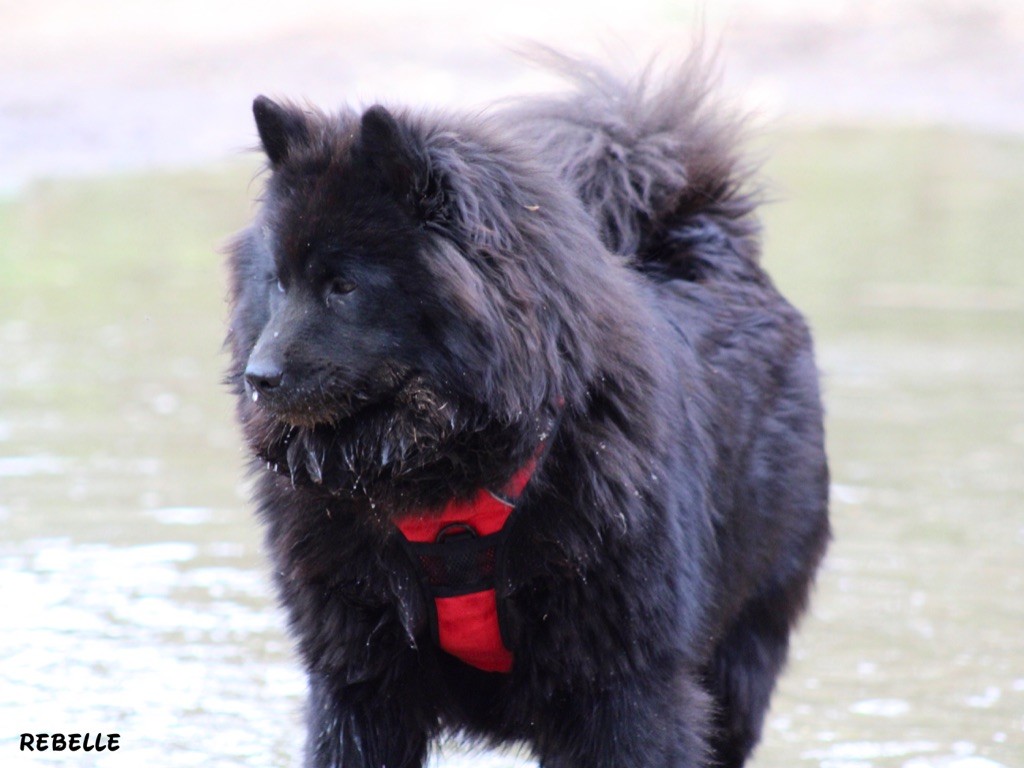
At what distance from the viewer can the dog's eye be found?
3.16m

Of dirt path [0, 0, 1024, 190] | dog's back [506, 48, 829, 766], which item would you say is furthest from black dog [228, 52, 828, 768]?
dirt path [0, 0, 1024, 190]

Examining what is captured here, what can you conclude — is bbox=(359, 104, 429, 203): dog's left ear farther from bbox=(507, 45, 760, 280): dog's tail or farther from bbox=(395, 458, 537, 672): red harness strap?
bbox=(507, 45, 760, 280): dog's tail

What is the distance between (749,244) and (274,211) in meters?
1.79

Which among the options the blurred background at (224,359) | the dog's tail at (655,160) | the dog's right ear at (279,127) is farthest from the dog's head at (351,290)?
the dog's tail at (655,160)

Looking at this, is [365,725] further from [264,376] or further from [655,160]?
[655,160]

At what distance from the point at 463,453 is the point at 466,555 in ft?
0.80

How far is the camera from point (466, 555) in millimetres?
3314

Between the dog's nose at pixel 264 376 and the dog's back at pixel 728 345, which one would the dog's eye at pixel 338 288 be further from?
the dog's back at pixel 728 345

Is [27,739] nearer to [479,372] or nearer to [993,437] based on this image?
[479,372]

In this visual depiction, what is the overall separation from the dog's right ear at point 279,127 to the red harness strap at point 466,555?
0.90 metres

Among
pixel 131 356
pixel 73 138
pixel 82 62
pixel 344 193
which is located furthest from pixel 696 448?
pixel 82 62

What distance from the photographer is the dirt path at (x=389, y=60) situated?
14.9 m

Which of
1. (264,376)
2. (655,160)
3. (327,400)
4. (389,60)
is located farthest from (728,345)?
(389,60)

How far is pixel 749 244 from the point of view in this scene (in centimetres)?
456
